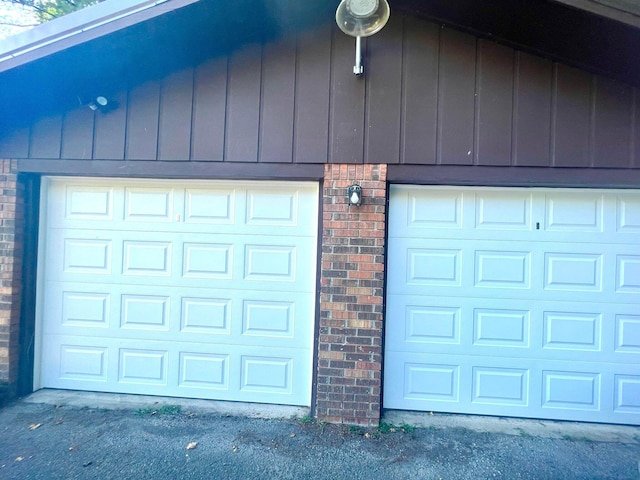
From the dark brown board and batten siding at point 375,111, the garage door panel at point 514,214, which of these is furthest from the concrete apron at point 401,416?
the dark brown board and batten siding at point 375,111

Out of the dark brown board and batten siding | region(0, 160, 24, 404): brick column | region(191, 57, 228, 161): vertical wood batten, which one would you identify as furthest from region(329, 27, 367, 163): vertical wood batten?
region(0, 160, 24, 404): brick column

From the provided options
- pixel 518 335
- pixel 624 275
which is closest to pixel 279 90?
pixel 518 335

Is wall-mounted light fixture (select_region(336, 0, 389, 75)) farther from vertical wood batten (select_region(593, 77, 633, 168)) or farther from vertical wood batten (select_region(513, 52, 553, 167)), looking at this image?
vertical wood batten (select_region(593, 77, 633, 168))

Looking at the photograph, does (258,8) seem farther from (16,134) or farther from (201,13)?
(16,134)

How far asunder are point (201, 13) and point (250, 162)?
1395 mm

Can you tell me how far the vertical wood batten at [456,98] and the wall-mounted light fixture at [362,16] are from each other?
0.86 m

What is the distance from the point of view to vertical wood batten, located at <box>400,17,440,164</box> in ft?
11.6

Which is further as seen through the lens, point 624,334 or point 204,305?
point 204,305

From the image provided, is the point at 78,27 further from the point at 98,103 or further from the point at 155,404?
the point at 155,404

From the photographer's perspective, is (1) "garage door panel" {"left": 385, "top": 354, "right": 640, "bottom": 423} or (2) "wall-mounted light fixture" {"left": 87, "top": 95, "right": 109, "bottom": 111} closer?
(1) "garage door panel" {"left": 385, "top": 354, "right": 640, "bottom": 423}

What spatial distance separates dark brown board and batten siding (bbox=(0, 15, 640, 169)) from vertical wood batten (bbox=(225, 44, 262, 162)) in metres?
0.01

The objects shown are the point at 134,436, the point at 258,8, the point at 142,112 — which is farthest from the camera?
the point at 142,112

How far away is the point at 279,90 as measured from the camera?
3662 mm

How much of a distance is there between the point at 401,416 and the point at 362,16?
3.62m
